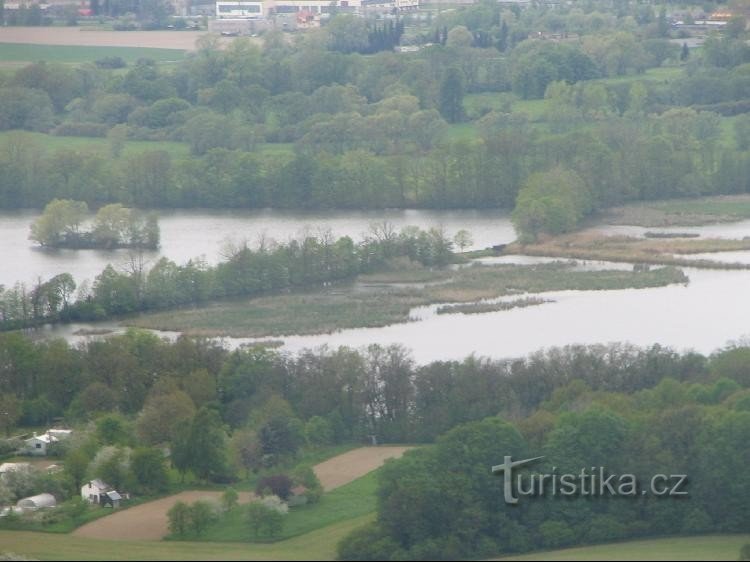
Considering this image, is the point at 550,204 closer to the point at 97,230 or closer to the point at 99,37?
the point at 97,230

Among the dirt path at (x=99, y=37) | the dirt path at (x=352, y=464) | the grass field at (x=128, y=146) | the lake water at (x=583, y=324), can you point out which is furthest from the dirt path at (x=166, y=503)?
the dirt path at (x=99, y=37)

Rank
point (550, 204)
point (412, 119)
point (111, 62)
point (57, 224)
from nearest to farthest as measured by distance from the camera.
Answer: point (550, 204), point (57, 224), point (412, 119), point (111, 62)

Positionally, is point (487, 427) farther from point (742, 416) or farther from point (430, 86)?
point (430, 86)

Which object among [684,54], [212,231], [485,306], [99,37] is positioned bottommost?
[212,231]

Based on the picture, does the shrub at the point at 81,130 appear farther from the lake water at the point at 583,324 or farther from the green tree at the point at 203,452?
the green tree at the point at 203,452

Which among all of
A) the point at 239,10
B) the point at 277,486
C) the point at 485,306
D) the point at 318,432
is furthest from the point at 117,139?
the point at 277,486

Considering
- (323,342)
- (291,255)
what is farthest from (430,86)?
(323,342)
